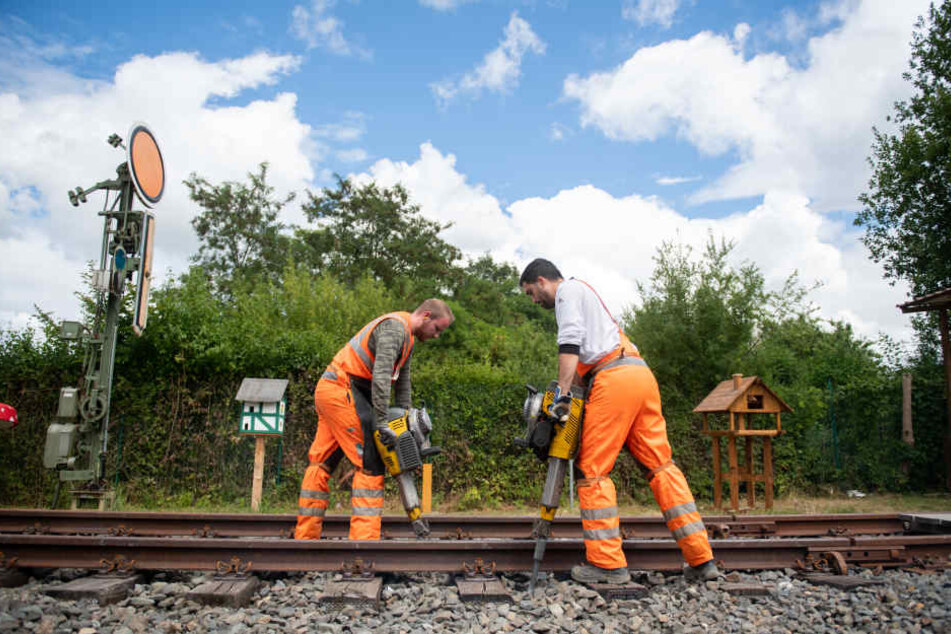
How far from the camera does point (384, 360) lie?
176 inches

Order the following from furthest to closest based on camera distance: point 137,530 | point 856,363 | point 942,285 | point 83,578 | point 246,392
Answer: point 942,285, point 856,363, point 246,392, point 137,530, point 83,578

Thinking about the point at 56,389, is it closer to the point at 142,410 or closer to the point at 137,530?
the point at 142,410

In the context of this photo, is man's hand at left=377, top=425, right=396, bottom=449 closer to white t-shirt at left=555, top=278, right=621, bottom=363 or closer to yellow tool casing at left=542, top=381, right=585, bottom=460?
yellow tool casing at left=542, top=381, right=585, bottom=460

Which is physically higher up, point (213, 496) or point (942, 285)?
point (942, 285)

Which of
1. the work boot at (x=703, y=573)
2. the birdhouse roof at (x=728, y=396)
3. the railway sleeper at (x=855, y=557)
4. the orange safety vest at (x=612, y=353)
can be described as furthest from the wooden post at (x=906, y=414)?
the orange safety vest at (x=612, y=353)

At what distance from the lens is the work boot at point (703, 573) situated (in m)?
3.88

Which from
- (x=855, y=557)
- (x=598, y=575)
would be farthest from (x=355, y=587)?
(x=855, y=557)

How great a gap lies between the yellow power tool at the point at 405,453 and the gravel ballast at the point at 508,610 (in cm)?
62

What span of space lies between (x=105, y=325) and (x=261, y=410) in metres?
2.27

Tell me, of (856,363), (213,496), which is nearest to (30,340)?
(213,496)

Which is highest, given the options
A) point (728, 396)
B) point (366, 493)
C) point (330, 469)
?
point (728, 396)

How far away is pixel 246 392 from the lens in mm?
7867

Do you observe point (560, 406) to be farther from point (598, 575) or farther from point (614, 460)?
point (598, 575)

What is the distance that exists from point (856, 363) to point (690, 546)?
14.2 metres
